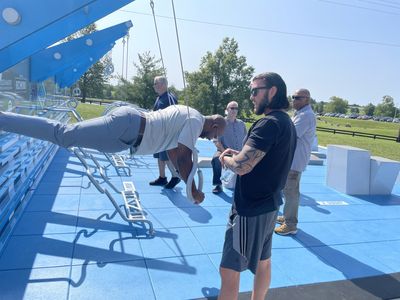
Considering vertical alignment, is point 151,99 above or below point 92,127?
above

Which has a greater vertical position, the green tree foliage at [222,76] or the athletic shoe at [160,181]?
the green tree foliage at [222,76]

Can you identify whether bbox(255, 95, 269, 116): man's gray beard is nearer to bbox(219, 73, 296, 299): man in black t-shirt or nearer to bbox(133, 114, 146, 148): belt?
bbox(219, 73, 296, 299): man in black t-shirt

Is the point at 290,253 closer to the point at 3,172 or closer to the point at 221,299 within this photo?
the point at 221,299

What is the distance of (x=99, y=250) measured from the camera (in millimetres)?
3400

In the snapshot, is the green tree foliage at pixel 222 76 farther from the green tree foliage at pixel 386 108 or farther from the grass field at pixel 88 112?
the green tree foliage at pixel 386 108

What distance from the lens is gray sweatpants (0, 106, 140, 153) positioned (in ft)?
8.19

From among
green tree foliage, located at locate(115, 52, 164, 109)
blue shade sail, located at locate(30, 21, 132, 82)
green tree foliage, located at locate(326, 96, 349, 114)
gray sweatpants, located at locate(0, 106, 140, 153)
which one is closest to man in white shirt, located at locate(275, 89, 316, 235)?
gray sweatpants, located at locate(0, 106, 140, 153)

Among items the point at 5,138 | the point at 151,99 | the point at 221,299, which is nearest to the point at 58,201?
the point at 5,138

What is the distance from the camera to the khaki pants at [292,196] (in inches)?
163

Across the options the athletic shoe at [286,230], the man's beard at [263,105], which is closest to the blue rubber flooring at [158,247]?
the athletic shoe at [286,230]

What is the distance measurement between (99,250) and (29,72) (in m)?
4.22

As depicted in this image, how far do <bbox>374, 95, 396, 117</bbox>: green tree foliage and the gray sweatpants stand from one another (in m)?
103

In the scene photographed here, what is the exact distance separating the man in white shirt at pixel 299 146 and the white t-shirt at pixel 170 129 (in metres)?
1.85

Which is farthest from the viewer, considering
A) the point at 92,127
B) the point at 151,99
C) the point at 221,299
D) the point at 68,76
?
the point at 151,99
